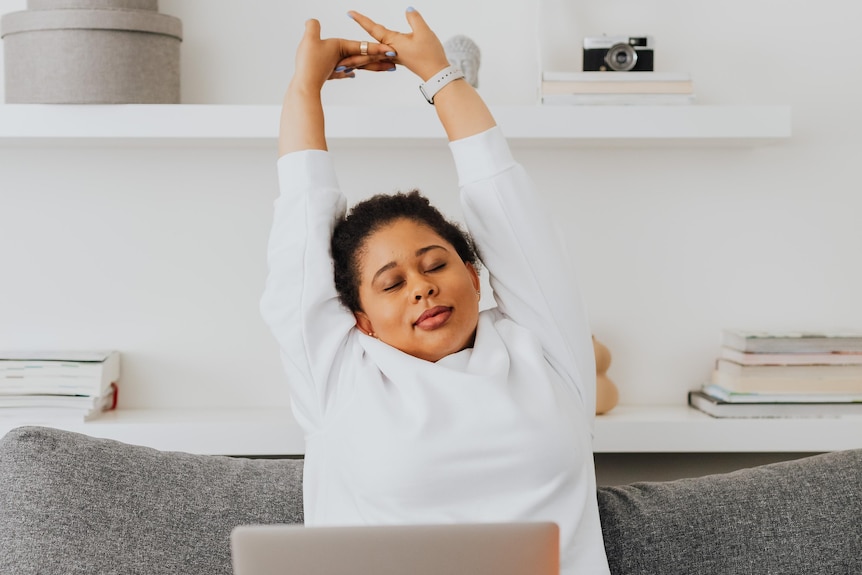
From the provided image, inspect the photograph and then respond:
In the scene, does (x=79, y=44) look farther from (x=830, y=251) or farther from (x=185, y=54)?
(x=830, y=251)

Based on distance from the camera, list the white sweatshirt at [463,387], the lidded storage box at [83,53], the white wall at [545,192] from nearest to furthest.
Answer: the white sweatshirt at [463,387] → the lidded storage box at [83,53] → the white wall at [545,192]

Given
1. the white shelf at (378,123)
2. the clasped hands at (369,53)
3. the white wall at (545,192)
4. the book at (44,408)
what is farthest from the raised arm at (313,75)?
the book at (44,408)

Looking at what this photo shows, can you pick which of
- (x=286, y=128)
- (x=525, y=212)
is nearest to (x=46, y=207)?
(x=286, y=128)

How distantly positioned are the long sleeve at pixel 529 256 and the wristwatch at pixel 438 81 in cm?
11

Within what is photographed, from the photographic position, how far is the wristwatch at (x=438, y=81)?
1.50m

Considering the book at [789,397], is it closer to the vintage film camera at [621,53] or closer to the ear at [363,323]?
the vintage film camera at [621,53]

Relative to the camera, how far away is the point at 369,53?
156cm

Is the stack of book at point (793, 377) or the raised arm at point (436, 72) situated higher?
the raised arm at point (436, 72)

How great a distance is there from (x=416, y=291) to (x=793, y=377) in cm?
117

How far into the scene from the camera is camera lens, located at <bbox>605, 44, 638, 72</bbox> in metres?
2.10

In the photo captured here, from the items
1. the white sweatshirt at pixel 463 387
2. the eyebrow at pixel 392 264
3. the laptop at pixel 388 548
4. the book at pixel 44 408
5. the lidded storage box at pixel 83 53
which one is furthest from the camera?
the book at pixel 44 408

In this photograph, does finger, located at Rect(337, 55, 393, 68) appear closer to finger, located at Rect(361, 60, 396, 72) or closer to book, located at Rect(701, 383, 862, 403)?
finger, located at Rect(361, 60, 396, 72)

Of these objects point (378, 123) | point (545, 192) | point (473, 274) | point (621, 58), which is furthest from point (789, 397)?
point (378, 123)

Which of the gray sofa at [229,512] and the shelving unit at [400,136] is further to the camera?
the shelving unit at [400,136]
